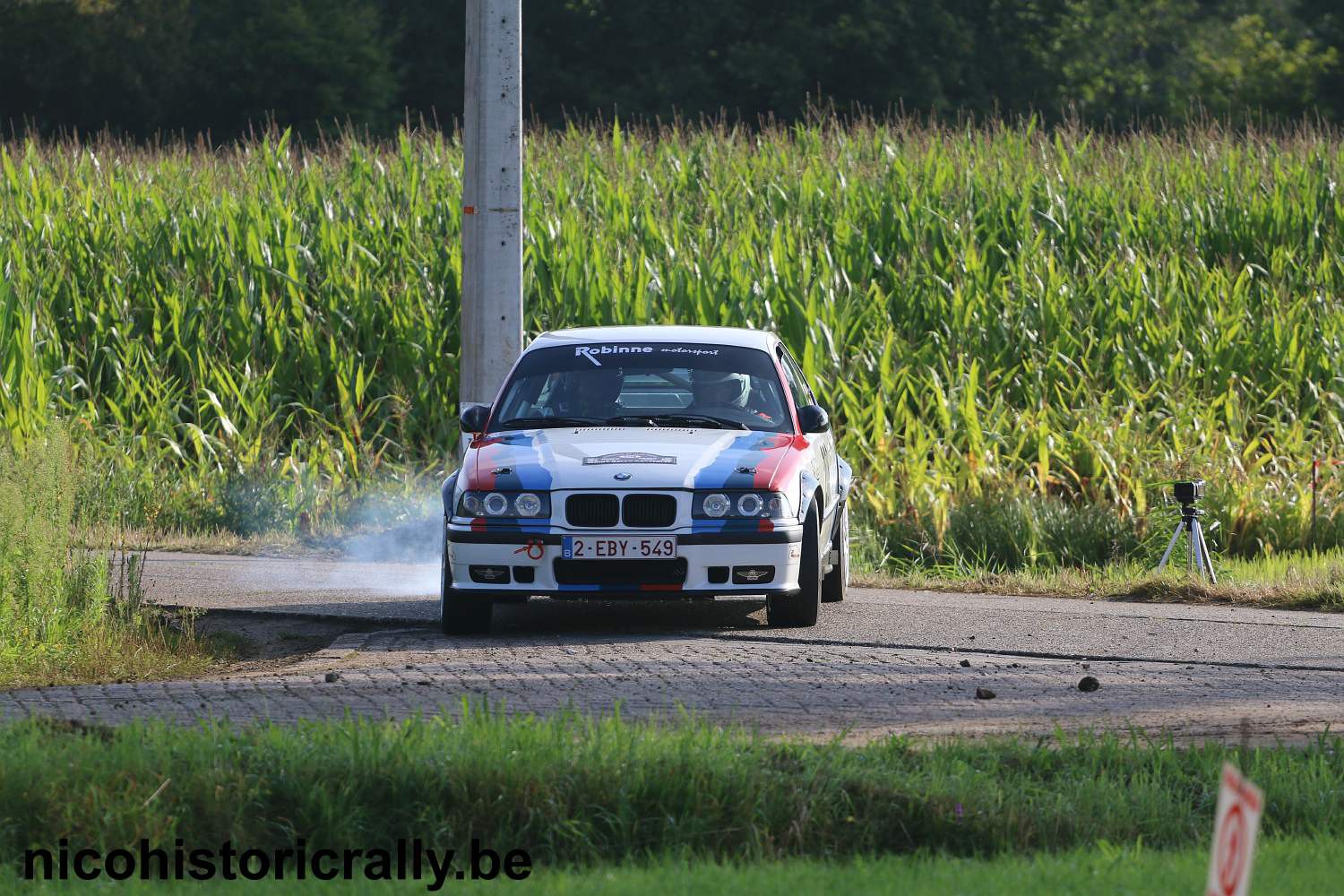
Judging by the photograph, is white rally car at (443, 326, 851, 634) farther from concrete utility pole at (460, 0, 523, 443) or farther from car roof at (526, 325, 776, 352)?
concrete utility pole at (460, 0, 523, 443)

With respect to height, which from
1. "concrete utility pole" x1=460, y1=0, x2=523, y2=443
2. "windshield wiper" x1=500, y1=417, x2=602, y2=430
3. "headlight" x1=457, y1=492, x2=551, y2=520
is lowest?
"headlight" x1=457, y1=492, x2=551, y2=520

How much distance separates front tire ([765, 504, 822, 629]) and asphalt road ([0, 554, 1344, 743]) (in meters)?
0.13

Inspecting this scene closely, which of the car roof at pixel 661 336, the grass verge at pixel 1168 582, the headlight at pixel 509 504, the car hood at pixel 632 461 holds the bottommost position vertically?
the grass verge at pixel 1168 582

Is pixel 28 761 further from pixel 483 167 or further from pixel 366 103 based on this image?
pixel 366 103

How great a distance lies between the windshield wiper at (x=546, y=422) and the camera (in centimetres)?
1098

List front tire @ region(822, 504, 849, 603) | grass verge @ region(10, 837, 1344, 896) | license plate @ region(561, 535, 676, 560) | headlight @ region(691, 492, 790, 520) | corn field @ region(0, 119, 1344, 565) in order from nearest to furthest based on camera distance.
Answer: grass verge @ region(10, 837, 1344, 896) < license plate @ region(561, 535, 676, 560) < headlight @ region(691, 492, 790, 520) < front tire @ region(822, 504, 849, 603) < corn field @ region(0, 119, 1344, 565)

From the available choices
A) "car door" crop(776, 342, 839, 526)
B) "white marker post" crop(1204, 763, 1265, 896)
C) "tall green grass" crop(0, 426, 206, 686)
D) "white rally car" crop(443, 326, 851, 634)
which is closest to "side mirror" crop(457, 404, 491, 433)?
"white rally car" crop(443, 326, 851, 634)

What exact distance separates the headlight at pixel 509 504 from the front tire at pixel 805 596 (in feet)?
4.70

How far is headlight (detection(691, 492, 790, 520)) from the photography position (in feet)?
33.0

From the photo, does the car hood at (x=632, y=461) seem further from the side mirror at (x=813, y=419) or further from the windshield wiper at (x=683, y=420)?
the side mirror at (x=813, y=419)

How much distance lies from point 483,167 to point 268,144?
12.3 meters

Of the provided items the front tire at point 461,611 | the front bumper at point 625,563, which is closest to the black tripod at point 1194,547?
the front bumper at point 625,563

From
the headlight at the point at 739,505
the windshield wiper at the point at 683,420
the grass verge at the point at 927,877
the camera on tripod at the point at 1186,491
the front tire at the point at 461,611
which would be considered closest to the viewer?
the grass verge at the point at 927,877

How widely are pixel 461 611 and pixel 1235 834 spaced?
7.37 metres
